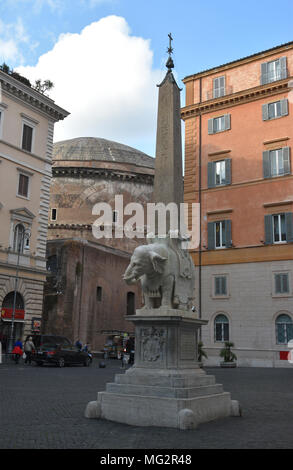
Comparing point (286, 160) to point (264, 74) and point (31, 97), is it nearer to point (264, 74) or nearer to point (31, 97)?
point (264, 74)

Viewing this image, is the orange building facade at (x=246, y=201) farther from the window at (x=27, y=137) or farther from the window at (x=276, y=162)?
the window at (x=27, y=137)

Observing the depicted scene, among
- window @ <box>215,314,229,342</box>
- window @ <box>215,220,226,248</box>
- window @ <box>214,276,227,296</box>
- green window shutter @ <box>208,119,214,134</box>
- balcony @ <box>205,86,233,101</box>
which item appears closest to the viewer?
window @ <box>215,314,229,342</box>

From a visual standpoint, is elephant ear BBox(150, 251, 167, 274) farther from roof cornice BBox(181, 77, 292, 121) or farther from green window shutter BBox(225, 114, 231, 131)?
green window shutter BBox(225, 114, 231, 131)

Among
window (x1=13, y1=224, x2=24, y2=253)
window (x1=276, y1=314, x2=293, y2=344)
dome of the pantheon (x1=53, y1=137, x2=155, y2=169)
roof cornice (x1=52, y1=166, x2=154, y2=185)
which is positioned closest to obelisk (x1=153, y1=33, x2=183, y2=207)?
window (x1=276, y1=314, x2=293, y2=344)

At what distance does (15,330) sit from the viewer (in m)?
23.7

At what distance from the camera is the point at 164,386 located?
20.1ft

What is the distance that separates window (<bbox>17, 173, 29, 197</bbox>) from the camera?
2463 centimetres

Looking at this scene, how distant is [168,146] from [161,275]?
234cm

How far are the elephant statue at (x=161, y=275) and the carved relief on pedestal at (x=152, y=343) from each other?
0.38 metres

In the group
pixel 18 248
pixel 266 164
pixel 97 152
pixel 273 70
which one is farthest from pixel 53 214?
pixel 273 70

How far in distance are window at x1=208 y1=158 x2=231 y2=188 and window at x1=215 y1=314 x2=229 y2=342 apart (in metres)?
→ 6.53

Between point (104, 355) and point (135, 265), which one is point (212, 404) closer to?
point (135, 265)
